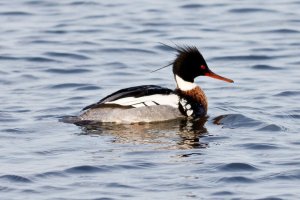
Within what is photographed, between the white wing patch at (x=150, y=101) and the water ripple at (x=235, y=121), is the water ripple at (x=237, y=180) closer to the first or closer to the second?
the water ripple at (x=235, y=121)

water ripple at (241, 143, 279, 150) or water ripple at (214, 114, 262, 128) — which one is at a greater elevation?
water ripple at (241, 143, 279, 150)

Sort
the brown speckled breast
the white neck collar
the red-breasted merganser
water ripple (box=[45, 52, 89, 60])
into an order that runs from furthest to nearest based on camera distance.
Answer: water ripple (box=[45, 52, 89, 60]) → the white neck collar → the brown speckled breast → the red-breasted merganser

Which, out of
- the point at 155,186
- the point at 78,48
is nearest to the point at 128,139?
the point at 155,186

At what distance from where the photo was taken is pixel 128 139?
1182 cm

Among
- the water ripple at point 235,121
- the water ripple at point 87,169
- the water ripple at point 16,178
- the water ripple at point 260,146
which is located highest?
the water ripple at point 16,178

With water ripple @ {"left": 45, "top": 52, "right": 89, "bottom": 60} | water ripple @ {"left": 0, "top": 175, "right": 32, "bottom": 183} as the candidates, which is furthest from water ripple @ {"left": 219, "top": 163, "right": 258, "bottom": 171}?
water ripple @ {"left": 45, "top": 52, "right": 89, "bottom": 60}

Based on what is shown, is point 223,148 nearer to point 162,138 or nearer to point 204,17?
point 162,138

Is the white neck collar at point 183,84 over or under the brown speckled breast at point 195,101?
over

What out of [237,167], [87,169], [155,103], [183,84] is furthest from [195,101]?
[87,169]

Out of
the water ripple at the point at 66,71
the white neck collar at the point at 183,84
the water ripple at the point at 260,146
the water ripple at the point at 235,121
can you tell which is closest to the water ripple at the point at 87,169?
the water ripple at the point at 260,146

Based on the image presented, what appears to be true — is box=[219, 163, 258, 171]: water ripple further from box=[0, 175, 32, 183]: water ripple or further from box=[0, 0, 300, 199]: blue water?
box=[0, 175, 32, 183]: water ripple

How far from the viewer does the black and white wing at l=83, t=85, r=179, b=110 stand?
1281 centimetres

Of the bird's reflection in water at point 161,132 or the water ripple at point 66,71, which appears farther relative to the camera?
the water ripple at point 66,71

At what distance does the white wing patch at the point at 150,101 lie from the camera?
12.8 metres
